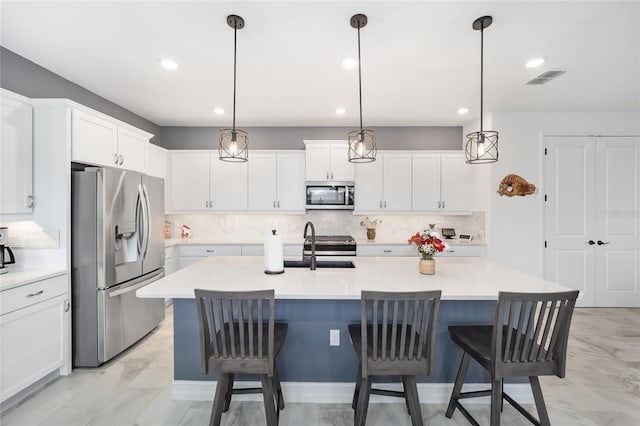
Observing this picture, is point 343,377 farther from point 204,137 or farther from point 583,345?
point 204,137

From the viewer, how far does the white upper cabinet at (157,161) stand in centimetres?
430

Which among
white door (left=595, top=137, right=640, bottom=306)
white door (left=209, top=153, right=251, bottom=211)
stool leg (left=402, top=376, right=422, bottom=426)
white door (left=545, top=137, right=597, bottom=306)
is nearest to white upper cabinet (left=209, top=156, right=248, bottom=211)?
white door (left=209, top=153, right=251, bottom=211)

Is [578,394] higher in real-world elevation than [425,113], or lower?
lower

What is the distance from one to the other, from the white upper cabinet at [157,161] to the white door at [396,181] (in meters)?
3.34

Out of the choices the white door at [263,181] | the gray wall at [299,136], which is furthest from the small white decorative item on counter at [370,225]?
the white door at [263,181]

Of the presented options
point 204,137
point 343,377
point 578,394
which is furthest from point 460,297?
point 204,137

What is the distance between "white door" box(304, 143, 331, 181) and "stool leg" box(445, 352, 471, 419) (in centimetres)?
314

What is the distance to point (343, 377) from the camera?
230 centimetres

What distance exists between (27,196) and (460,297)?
339 centimetres

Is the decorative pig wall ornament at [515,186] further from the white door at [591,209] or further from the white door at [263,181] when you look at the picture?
the white door at [263,181]

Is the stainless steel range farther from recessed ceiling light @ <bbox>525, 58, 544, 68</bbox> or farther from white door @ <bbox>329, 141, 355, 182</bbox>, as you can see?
recessed ceiling light @ <bbox>525, 58, 544, 68</bbox>

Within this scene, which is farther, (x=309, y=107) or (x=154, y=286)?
(x=309, y=107)

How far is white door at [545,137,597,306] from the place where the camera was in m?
4.33

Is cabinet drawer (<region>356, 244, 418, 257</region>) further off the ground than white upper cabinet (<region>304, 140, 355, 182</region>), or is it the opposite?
white upper cabinet (<region>304, 140, 355, 182</region>)
